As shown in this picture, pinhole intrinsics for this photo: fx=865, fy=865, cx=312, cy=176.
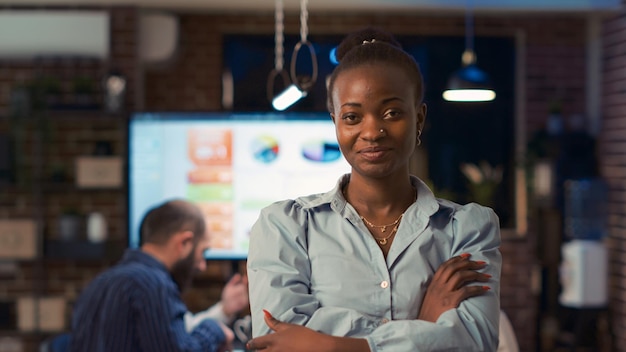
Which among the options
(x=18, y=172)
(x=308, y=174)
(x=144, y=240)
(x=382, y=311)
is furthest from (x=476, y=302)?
(x=18, y=172)

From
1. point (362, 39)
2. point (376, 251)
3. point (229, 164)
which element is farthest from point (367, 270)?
point (229, 164)

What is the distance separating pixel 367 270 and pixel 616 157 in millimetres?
5068

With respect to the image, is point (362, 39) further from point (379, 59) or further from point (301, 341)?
point (301, 341)

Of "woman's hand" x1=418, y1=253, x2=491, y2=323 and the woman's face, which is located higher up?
the woman's face

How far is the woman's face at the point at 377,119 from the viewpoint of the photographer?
1.30 meters

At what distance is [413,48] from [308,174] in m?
2.67

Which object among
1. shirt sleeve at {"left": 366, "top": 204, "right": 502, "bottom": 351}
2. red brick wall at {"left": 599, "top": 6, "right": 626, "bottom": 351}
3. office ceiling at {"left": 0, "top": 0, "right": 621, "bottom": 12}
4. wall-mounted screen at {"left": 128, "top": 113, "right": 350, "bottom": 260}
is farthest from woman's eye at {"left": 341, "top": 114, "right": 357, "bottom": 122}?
red brick wall at {"left": 599, "top": 6, "right": 626, "bottom": 351}

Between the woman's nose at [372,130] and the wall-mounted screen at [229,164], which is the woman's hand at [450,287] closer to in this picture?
the woman's nose at [372,130]

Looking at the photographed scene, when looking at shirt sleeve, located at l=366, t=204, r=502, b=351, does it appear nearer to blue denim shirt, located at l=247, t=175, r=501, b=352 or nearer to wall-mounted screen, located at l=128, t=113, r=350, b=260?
blue denim shirt, located at l=247, t=175, r=501, b=352

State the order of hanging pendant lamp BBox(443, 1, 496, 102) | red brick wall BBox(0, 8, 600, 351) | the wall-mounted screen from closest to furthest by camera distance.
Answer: the wall-mounted screen
hanging pendant lamp BBox(443, 1, 496, 102)
red brick wall BBox(0, 8, 600, 351)

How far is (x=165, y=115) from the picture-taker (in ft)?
14.0

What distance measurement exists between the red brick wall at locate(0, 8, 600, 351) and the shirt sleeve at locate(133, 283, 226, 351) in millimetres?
3037

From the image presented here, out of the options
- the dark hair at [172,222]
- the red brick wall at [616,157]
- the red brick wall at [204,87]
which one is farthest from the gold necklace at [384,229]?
the red brick wall at [616,157]

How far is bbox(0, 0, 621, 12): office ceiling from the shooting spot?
5801 millimetres
